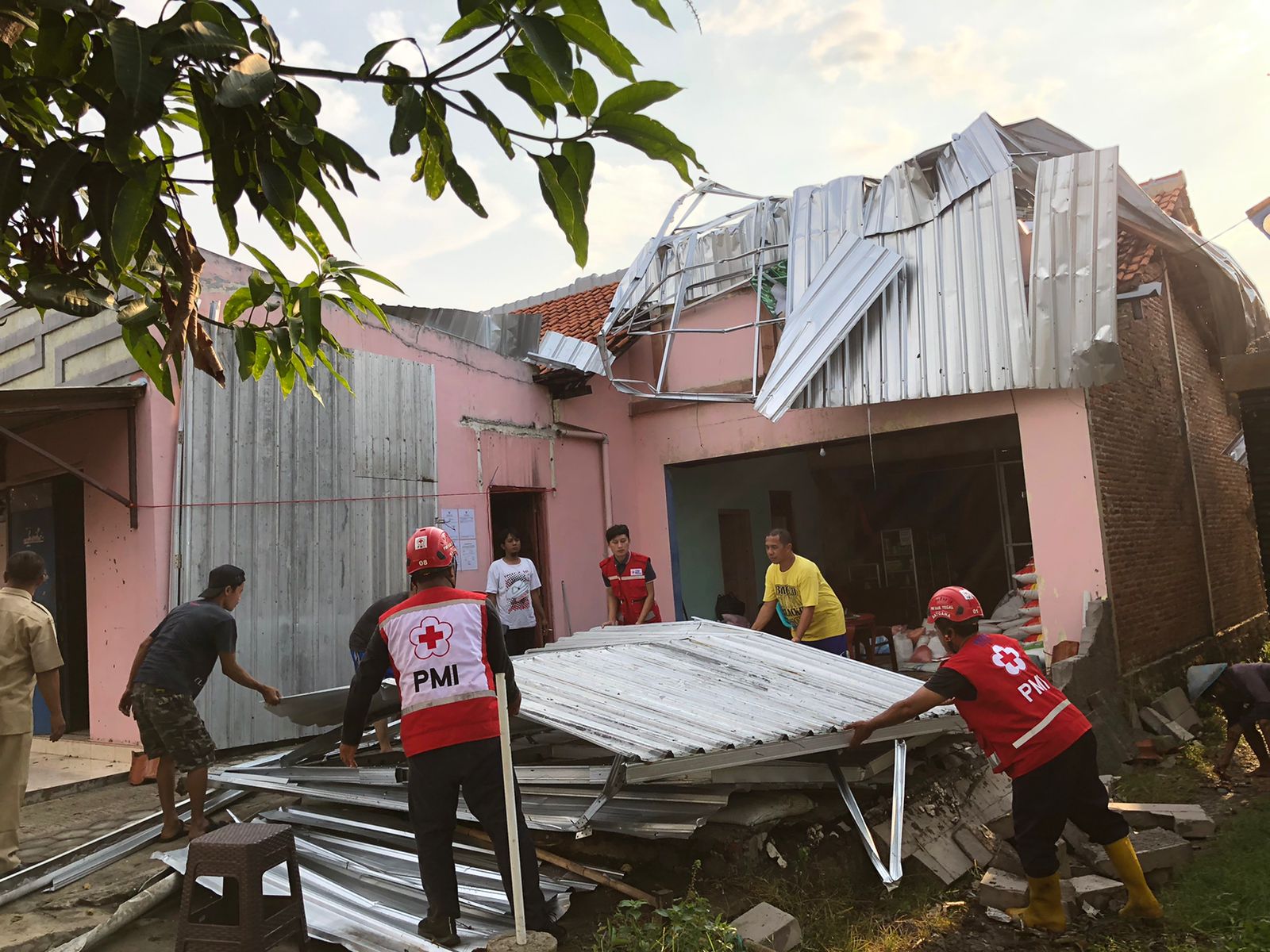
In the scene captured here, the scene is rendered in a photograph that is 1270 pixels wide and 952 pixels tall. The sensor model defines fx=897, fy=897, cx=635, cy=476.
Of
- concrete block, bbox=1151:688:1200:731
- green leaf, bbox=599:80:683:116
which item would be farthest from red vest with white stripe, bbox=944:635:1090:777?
concrete block, bbox=1151:688:1200:731

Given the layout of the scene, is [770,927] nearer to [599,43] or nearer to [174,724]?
[599,43]

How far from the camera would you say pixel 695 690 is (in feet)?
16.9

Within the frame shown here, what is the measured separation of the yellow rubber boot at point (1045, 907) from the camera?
4172 mm

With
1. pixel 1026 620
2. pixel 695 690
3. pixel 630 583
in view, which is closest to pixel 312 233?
pixel 695 690

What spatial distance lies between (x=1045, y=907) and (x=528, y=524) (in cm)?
751

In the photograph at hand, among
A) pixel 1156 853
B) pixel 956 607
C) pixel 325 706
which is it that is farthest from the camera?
pixel 325 706

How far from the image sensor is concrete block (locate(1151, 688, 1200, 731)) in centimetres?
854

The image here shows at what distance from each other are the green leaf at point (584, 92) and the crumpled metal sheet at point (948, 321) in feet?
23.4

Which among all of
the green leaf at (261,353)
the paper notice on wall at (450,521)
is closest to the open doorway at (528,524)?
the paper notice on wall at (450,521)

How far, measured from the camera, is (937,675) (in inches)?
169

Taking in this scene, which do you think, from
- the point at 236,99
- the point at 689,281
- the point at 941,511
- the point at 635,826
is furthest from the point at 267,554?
the point at 941,511

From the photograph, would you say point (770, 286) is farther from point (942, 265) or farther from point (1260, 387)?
point (1260, 387)

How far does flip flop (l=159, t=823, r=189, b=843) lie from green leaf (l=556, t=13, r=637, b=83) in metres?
5.27

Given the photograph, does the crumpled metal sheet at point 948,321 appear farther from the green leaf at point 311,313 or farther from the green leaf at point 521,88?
the green leaf at point 521,88
